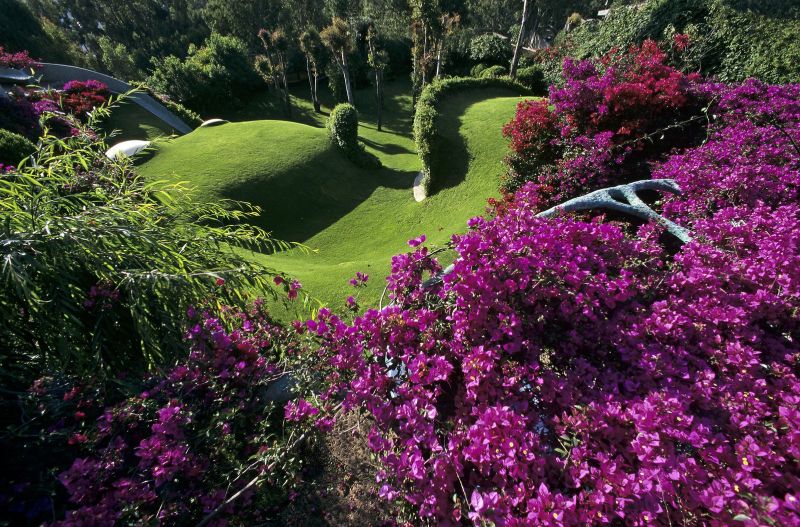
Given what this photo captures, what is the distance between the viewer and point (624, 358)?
279 cm

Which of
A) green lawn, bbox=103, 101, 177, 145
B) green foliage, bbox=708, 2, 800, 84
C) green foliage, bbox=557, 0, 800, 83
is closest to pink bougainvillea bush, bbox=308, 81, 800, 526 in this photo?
green foliage, bbox=708, 2, 800, 84

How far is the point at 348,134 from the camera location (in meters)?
19.0

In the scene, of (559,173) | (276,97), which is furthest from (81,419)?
(276,97)

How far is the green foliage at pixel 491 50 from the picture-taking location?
3325 centimetres

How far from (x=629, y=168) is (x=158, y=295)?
869 centimetres

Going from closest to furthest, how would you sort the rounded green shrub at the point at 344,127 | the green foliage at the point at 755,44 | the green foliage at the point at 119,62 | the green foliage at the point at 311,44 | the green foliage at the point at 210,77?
1. the green foliage at the point at 755,44
2. the rounded green shrub at the point at 344,127
3. the green foliage at the point at 311,44
4. the green foliage at the point at 210,77
5. the green foliage at the point at 119,62

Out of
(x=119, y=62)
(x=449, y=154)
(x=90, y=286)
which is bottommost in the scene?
(x=449, y=154)

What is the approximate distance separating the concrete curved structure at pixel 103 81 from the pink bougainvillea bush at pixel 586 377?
1037 inches

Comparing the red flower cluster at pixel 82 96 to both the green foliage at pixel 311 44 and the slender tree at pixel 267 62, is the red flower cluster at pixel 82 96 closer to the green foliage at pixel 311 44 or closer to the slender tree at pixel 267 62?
the slender tree at pixel 267 62

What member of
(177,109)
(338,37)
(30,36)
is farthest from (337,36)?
(30,36)

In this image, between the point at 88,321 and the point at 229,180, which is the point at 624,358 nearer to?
the point at 88,321

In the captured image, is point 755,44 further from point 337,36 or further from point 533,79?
point 337,36

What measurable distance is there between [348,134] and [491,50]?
75.5 feet

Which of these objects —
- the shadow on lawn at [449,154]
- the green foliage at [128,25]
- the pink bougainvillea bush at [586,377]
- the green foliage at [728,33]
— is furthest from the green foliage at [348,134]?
the green foliage at [128,25]
